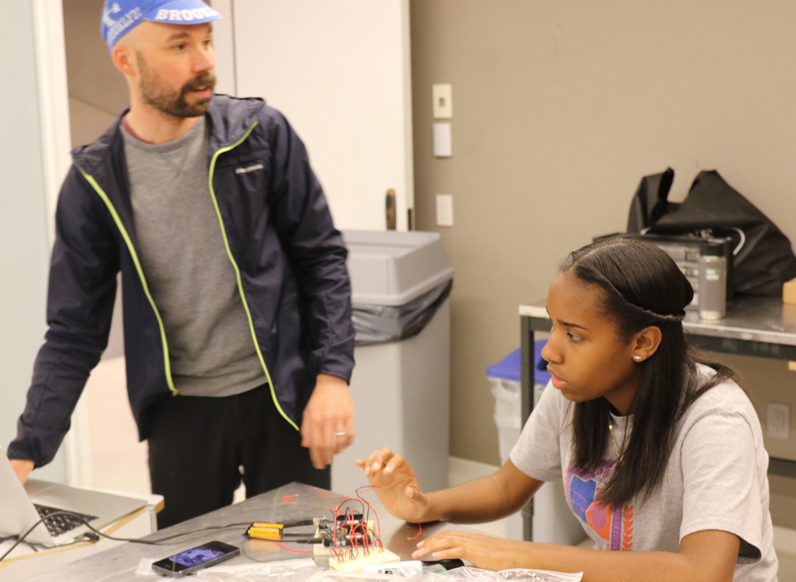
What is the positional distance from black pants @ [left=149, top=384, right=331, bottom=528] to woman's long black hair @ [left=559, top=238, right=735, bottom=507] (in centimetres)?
68

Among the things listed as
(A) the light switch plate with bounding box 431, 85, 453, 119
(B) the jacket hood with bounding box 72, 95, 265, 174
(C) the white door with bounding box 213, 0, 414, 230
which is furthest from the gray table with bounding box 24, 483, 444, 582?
(A) the light switch plate with bounding box 431, 85, 453, 119

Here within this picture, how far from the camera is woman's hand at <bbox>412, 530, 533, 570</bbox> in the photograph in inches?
42.4

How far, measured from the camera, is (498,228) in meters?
3.08

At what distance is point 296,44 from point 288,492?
223cm

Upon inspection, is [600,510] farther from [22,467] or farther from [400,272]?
[400,272]

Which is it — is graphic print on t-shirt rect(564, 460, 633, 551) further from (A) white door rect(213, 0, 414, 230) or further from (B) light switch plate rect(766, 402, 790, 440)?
(A) white door rect(213, 0, 414, 230)

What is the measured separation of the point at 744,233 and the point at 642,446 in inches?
56.9

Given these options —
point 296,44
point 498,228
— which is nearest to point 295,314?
point 498,228

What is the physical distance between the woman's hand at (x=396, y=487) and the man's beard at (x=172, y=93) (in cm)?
69

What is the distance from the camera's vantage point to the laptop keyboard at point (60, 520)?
134cm

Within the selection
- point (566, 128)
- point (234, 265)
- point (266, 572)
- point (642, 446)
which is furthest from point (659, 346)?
point (566, 128)

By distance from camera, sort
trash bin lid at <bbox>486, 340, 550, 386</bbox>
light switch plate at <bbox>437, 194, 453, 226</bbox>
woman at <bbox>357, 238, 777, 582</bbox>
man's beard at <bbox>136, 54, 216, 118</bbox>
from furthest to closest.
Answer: light switch plate at <bbox>437, 194, 453, 226</bbox>, trash bin lid at <bbox>486, 340, 550, 386</bbox>, man's beard at <bbox>136, 54, 216, 118</bbox>, woman at <bbox>357, 238, 777, 582</bbox>

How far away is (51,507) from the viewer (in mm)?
1430

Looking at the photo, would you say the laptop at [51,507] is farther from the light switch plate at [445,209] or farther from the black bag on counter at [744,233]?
the light switch plate at [445,209]
